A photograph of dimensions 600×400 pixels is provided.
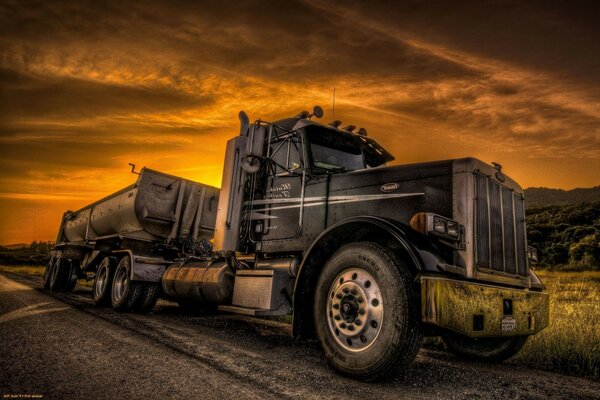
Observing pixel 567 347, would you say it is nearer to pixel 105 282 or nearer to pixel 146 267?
pixel 146 267

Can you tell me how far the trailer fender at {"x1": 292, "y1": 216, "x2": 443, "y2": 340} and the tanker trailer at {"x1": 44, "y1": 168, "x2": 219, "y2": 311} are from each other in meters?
4.43

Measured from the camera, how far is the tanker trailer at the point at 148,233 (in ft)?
26.7

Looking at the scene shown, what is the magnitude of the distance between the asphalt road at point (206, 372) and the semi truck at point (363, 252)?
1.04ft

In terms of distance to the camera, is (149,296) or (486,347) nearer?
(486,347)

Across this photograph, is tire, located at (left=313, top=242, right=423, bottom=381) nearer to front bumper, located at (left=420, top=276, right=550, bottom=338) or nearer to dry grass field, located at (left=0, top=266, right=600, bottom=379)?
front bumper, located at (left=420, top=276, right=550, bottom=338)

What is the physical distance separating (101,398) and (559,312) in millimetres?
6991

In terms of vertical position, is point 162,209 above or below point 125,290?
above

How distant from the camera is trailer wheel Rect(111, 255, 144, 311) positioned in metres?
7.94

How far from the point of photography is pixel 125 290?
8055 mm

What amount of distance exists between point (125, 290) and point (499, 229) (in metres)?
6.96

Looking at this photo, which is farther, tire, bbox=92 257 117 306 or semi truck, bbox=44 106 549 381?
tire, bbox=92 257 117 306

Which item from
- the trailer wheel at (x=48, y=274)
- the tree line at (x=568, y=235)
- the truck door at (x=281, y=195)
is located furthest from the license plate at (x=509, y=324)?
the tree line at (x=568, y=235)

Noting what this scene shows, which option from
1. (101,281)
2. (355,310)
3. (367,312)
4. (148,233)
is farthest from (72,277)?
(367,312)

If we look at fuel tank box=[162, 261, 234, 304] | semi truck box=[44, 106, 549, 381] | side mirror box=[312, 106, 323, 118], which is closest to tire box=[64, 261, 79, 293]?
semi truck box=[44, 106, 549, 381]
